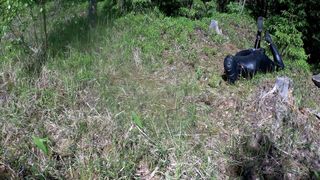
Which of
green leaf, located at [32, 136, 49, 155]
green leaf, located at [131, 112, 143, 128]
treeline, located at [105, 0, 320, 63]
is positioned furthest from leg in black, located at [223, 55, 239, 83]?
green leaf, located at [32, 136, 49, 155]

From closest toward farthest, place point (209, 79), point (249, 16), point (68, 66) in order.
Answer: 1. point (68, 66)
2. point (209, 79)
3. point (249, 16)

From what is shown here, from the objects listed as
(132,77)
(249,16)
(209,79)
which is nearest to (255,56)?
(209,79)

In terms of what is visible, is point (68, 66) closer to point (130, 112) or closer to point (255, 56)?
point (130, 112)

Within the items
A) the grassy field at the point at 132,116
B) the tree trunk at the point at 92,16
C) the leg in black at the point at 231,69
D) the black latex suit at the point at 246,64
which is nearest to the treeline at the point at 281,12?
the tree trunk at the point at 92,16

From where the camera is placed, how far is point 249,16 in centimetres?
977

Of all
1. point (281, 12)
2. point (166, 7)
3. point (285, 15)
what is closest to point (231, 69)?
point (166, 7)

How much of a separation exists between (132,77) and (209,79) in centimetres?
113

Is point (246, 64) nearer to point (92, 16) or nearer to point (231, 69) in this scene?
point (231, 69)

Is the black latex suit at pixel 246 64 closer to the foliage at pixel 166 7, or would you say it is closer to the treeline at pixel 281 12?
the treeline at pixel 281 12

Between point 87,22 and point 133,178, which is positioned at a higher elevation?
point 87,22

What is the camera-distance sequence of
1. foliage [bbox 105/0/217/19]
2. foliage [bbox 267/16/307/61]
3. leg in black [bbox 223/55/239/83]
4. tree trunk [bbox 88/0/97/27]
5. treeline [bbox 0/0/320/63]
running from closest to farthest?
leg in black [bbox 223/55/239/83] → tree trunk [bbox 88/0/97/27] → foliage [bbox 267/16/307/61] → treeline [bbox 0/0/320/63] → foliage [bbox 105/0/217/19]

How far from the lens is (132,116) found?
3.77m

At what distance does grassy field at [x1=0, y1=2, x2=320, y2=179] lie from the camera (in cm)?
340

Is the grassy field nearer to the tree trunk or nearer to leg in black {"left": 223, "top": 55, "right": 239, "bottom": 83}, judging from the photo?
leg in black {"left": 223, "top": 55, "right": 239, "bottom": 83}
